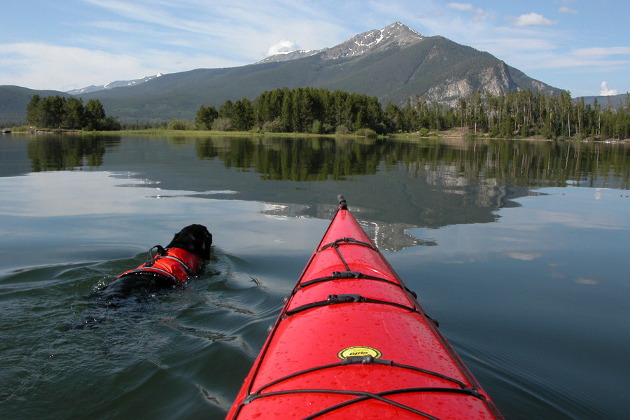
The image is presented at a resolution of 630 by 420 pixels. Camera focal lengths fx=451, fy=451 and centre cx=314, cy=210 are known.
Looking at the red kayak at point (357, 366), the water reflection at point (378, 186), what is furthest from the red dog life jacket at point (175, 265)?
the water reflection at point (378, 186)

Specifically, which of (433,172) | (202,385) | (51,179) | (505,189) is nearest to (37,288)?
(202,385)

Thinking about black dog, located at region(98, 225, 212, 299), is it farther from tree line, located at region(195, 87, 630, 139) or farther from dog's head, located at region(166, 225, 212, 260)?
Result: tree line, located at region(195, 87, 630, 139)

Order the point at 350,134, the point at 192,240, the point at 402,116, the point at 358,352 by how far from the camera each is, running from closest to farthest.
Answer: the point at 358,352 → the point at 192,240 → the point at 350,134 → the point at 402,116

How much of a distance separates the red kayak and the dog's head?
12.8ft

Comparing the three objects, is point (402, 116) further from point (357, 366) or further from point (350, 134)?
point (357, 366)

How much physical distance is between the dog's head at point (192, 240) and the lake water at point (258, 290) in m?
0.49

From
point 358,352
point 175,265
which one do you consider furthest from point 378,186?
point 358,352

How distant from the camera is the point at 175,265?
7.27 metres

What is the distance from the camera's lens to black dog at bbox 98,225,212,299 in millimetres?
6430

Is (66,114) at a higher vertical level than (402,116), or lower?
lower

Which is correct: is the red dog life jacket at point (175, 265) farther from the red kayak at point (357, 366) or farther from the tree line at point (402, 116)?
the tree line at point (402, 116)

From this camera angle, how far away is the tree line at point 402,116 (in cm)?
10188

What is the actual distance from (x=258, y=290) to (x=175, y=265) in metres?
1.39

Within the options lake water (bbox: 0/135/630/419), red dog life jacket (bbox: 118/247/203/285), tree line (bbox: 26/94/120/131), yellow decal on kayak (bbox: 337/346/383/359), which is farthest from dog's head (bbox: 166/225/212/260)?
tree line (bbox: 26/94/120/131)
